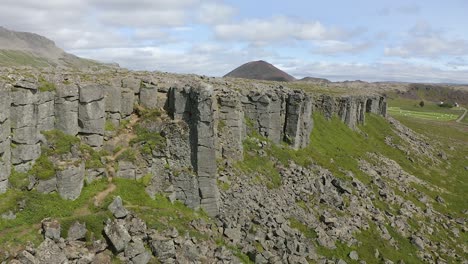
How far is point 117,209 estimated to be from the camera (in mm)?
32094

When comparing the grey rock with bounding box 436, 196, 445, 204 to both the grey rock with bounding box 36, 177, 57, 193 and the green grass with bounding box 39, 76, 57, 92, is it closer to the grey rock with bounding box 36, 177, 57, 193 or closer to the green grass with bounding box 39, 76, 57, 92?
the grey rock with bounding box 36, 177, 57, 193

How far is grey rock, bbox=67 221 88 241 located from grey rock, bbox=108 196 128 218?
2720 millimetres

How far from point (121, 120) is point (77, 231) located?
13.7m

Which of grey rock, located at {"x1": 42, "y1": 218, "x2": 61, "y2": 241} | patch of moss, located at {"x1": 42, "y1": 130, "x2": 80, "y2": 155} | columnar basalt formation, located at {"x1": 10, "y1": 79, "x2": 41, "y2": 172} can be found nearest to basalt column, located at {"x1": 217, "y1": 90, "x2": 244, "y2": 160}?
patch of moss, located at {"x1": 42, "y1": 130, "x2": 80, "y2": 155}

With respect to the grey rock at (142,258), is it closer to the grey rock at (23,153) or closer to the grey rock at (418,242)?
the grey rock at (23,153)

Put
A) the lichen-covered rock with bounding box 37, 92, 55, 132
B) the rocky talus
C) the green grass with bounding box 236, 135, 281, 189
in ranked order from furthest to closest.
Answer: the green grass with bounding box 236, 135, 281, 189 < the lichen-covered rock with bounding box 37, 92, 55, 132 < the rocky talus

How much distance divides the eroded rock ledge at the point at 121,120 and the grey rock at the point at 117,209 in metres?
3.42

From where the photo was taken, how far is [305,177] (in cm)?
5334

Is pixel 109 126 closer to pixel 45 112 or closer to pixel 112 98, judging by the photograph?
pixel 112 98

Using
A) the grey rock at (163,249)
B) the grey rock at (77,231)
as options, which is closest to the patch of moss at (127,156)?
the grey rock at (77,231)

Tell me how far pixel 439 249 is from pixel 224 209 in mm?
29928

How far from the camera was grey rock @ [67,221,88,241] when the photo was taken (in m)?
29.0

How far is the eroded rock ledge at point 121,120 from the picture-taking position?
30.9 meters

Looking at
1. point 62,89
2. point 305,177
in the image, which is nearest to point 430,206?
point 305,177
